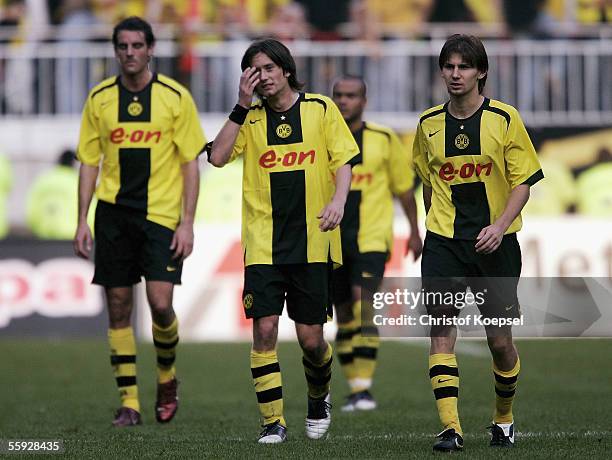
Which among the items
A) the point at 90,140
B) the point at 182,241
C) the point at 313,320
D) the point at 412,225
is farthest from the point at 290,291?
the point at 412,225

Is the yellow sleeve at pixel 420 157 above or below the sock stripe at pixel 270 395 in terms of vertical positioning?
above

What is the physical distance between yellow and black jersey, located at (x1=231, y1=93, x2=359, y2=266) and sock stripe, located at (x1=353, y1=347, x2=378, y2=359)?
9.86 feet

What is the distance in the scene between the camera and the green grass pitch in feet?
24.1

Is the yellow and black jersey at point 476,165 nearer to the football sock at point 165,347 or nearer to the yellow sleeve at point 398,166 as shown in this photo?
the football sock at point 165,347

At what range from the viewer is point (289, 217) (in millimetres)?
7586

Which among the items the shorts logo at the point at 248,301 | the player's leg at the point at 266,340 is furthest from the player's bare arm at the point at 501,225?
the shorts logo at the point at 248,301

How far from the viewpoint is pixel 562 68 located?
2005cm

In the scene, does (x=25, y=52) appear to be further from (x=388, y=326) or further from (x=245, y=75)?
(x=245, y=75)

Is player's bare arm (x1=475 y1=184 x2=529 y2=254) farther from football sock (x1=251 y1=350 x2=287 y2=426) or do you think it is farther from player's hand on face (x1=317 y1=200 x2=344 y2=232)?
football sock (x1=251 y1=350 x2=287 y2=426)

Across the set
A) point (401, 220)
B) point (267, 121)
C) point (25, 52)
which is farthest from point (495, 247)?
point (25, 52)

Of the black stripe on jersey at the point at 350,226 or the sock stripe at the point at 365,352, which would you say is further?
the black stripe on jersey at the point at 350,226

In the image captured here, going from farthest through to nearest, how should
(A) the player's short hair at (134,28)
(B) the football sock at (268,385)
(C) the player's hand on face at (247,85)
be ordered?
(A) the player's short hair at (134,28)
(B) the football sock at (268,385)
(C) the player's hand on face at (247,85)

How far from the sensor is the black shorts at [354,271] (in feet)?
35.3

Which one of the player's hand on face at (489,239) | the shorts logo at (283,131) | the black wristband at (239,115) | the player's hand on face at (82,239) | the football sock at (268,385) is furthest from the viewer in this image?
the player's hand on face at (82,239)
